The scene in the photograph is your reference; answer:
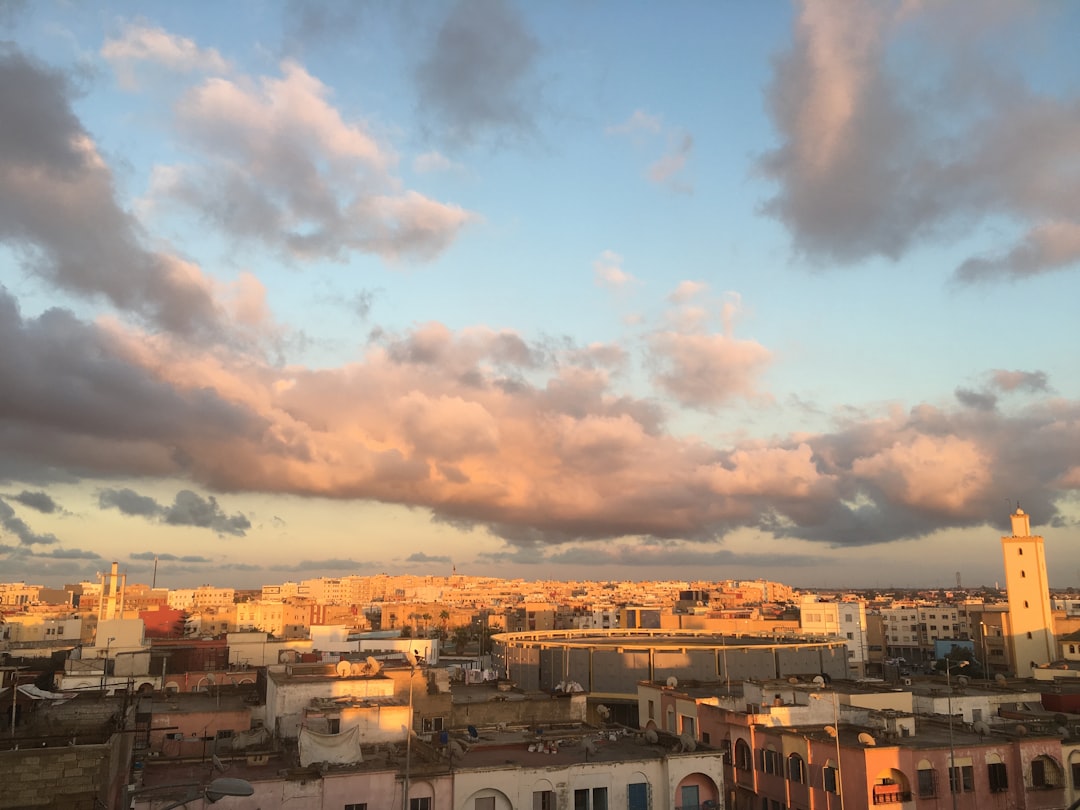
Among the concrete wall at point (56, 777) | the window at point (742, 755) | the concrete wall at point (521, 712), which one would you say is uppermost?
the concrete wall at point (56, 777)

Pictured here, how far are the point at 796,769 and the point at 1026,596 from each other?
303 feet

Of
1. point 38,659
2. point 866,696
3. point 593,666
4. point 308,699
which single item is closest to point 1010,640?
point 593,666

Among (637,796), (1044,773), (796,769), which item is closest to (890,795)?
(796,769)

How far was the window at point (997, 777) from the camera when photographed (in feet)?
132

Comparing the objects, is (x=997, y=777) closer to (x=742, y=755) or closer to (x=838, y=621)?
(x=742, y=755)

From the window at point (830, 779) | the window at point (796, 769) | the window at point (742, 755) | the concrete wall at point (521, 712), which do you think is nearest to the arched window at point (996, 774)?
the window at point (830, 779)

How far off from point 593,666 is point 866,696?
44.7m

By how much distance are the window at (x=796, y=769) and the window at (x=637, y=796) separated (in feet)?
Answer: 30.1

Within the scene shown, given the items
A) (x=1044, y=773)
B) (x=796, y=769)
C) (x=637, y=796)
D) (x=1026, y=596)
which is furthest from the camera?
(x=1026, y=596)

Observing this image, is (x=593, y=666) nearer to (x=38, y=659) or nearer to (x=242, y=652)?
(x=242, y=652)

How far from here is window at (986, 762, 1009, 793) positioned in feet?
132

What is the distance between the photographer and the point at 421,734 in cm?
4438

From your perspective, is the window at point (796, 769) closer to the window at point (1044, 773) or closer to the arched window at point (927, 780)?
the arched window at point (927, 780)

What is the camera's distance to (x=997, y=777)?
4053 centimetres
